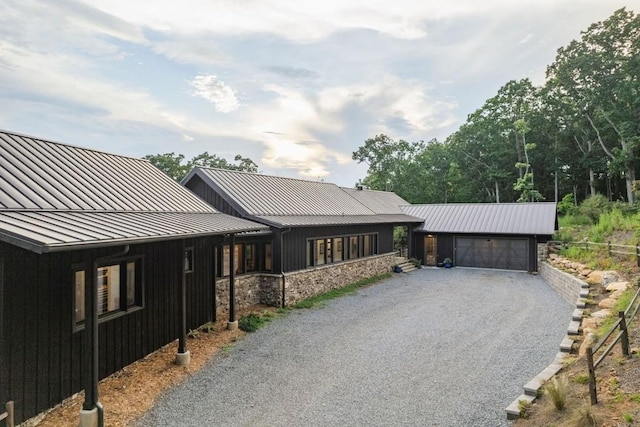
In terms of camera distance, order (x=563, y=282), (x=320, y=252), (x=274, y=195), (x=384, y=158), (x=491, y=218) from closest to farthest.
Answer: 1. (x=563, y=282)
2. (x=320, y=252)
3. (x=274, y=195)
4. (x=491, y=218)
5. (x=384, y=158)

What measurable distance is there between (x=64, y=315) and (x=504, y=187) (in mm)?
44036

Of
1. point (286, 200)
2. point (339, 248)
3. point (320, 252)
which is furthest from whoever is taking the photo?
point (339, 248)

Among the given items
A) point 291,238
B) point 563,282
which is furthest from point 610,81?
point 291,238

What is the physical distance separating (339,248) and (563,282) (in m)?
9.56

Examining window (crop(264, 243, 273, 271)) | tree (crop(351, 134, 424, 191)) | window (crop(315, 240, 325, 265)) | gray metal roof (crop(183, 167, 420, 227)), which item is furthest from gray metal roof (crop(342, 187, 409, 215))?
tree (crop(351, 134, 424, 191))

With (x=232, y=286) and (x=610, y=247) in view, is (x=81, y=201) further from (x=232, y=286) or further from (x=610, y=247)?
(x=610, y=247)

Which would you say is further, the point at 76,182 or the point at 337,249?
the point at 337,249

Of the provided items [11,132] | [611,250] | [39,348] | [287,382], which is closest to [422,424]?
[287,382]

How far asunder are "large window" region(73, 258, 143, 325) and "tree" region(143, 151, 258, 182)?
3339cm

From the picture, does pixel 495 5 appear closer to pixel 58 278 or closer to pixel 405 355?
pixel 405 355

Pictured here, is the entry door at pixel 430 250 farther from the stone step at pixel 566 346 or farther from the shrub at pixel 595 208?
the stone step at pixel 566 346

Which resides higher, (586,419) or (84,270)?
(84,270)

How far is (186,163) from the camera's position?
1839 inches

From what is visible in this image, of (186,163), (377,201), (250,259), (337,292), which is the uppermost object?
(186,163)
